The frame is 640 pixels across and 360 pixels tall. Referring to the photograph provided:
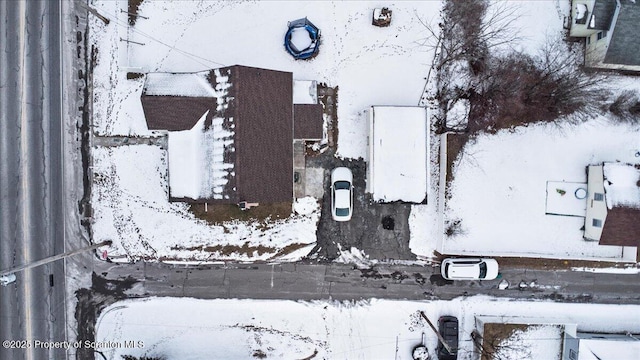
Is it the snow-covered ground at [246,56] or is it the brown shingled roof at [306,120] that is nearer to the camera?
the brown shingled roof at [306,120]

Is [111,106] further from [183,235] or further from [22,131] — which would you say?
[183,235]

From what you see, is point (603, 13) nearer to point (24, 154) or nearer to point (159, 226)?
point (159, 226)

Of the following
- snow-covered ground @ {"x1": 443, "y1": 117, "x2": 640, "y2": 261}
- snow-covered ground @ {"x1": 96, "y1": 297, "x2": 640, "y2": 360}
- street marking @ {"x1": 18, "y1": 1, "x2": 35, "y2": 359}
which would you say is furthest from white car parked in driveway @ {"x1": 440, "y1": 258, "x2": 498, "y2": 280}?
street marking @ {"x1": 18, "y1": 1, "x2": 35, "y2": 359}

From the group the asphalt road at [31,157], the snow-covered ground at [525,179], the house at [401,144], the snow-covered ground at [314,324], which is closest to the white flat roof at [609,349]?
the snow-covered ground at [314,324]

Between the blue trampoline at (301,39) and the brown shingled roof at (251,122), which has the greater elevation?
the blue trampoline at (301,39)

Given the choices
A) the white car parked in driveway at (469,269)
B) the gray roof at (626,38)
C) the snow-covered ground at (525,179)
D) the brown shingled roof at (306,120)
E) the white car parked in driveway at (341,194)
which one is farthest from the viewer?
the snow-covered ground at (525,179)

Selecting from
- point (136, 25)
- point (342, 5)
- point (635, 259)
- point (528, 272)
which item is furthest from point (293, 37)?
point (635, 259)

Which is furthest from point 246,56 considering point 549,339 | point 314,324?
point 549,339

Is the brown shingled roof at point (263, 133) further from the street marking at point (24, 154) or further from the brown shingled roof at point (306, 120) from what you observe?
the street marking at point (24, 154)
